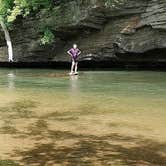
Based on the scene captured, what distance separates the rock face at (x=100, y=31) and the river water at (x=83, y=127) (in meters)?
11.1

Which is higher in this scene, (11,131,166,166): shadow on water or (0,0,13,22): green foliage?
(0,0,13,22): green foliage

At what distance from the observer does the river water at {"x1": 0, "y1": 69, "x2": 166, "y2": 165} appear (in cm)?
670

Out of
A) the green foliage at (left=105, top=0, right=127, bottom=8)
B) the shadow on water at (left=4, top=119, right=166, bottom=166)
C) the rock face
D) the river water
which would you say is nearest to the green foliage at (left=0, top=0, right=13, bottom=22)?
the rock face

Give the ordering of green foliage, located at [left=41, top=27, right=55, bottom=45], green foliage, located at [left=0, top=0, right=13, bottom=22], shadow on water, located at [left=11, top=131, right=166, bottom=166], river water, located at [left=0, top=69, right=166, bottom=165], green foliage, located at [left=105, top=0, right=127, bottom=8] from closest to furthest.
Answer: shadow on water, located at [left=11, top=131, right=166, bottom=166] < river water, located at [left=0, top=69, right=166, bottom=165] < green foliage, located at [left=105, top=0, right=127, bottom=8] < green foliage, located at [left=41, top=27, right=55, bottom=45] < green foliage, located at [left=0, top=0, right=13, bottom=22]

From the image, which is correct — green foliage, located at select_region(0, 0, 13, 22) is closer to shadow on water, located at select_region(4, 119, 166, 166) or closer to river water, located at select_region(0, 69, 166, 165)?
river water, located at select_region(0, 69, 166, 165)

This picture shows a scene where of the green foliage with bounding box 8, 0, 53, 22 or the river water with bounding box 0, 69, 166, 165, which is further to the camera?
the green foliage with bounding box 8, 0, 53, 22

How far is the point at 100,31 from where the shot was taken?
2848 cm

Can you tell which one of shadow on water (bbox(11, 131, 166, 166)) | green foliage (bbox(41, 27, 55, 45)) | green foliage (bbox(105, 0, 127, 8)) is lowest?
shadow on water (bbox(11, 131, 166, 166))

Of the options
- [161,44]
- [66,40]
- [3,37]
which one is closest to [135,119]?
[161,44]

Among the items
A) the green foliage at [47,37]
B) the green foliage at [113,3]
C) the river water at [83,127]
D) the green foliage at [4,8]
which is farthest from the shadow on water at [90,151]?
the green foliage at [4,8]

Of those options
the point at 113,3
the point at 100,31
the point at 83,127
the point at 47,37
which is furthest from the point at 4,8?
the point at 83,127

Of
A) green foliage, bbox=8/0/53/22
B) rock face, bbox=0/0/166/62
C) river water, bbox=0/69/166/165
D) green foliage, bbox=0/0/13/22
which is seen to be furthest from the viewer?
green foliage, bbox=0/0/13/22

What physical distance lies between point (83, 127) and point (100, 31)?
20007 millimetres

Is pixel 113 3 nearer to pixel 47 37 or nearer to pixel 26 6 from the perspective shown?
pixel 47 37
